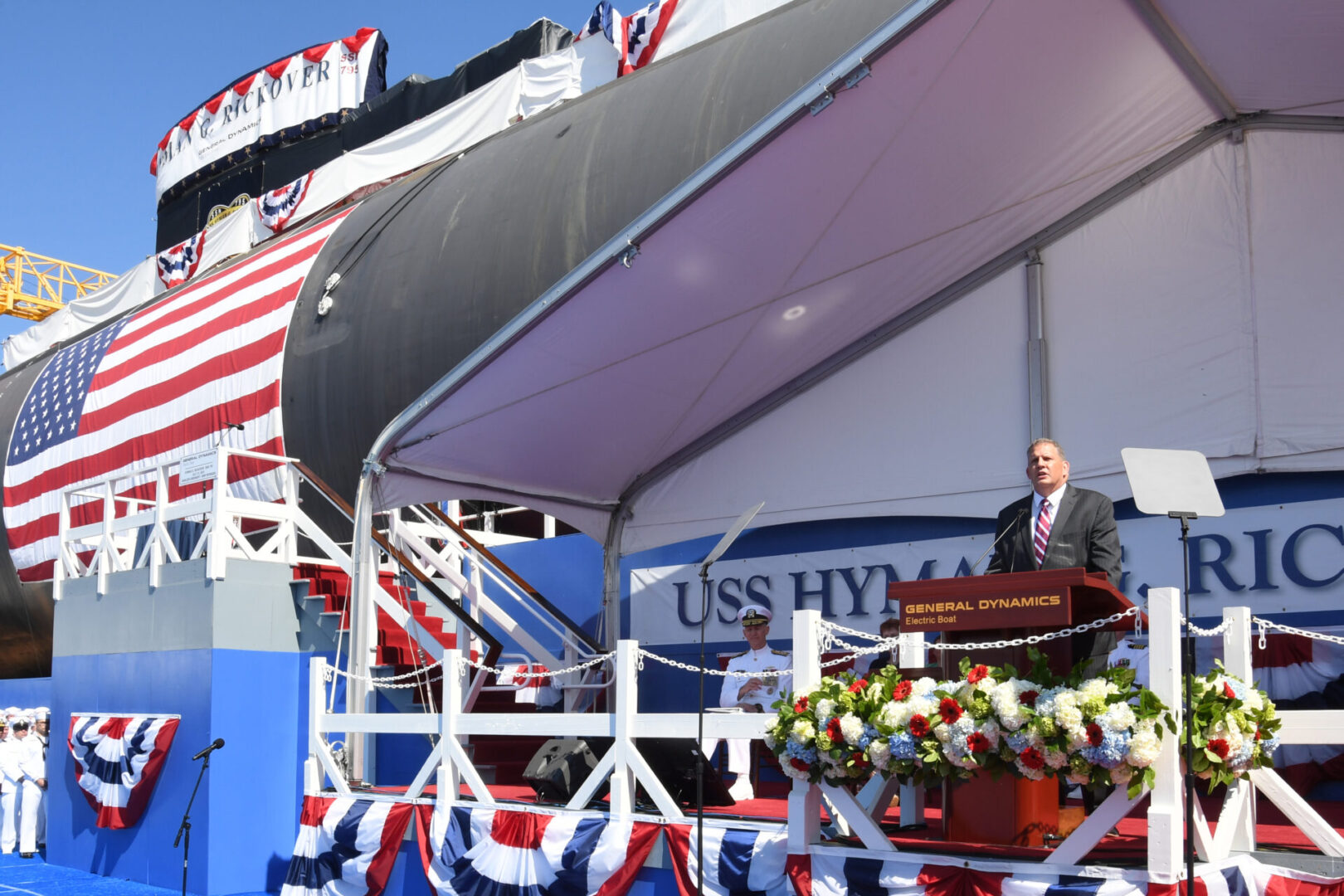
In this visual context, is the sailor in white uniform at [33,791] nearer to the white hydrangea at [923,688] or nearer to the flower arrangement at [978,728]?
the flower arrangement at [978,728]

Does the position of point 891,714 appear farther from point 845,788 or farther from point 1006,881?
point 1006,881

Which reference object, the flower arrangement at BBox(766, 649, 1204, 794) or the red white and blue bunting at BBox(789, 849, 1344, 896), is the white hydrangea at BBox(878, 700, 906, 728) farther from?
the red white and blue bunting at BBox(789, 849, 1344, 896)

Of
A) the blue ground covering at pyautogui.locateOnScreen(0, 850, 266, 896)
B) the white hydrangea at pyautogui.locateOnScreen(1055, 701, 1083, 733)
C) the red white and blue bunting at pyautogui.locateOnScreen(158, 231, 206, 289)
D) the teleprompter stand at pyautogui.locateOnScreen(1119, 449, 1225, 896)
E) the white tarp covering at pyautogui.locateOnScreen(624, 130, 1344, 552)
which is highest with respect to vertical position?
the red white and blue bunting at pyautogui.locateOnScreen(158, 231, 206, 289)

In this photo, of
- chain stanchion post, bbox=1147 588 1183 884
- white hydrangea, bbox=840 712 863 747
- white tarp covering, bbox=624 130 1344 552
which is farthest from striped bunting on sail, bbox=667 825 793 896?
white tarp covering, bbox=624 130 1344 552

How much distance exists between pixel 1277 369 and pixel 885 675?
3.64 meters

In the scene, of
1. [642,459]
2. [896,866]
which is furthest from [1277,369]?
[642,459]

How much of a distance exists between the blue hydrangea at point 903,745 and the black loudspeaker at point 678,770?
2.16m

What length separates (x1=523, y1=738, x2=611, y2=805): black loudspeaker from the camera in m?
7.71

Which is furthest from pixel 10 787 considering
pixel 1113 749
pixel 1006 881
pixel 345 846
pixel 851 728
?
pixel 1113 749

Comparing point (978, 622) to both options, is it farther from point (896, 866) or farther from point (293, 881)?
point (293, 881)

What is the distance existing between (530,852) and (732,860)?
5.05ft

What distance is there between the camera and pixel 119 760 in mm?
11617

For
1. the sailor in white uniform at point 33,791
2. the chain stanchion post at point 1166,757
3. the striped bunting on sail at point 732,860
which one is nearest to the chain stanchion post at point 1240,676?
the chain stanchion post at point 1166,757

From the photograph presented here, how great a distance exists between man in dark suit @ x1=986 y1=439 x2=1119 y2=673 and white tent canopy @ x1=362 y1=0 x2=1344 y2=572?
2.37 meters
